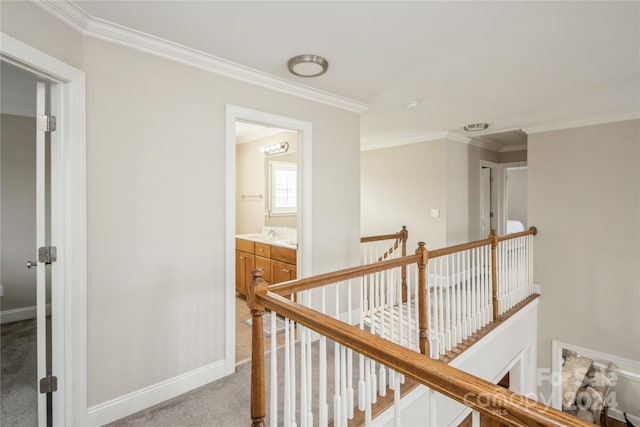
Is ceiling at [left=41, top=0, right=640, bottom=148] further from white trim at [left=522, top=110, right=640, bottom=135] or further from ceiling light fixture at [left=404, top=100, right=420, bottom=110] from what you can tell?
white trim at [left=522, top=110, right=640, bottom=135]

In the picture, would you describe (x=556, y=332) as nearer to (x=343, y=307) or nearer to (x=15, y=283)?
(x=343, y=307)

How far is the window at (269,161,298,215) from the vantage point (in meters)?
4.70

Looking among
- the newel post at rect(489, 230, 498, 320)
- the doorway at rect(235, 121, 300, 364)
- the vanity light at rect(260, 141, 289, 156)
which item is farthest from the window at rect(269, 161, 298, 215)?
the newel post at rect(489, 230, 498, 320)

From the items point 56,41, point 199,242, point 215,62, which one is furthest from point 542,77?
point 56,41

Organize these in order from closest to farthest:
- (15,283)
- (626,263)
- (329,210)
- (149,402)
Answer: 1. (149,402)
2. (329,210)
3. (15,283)
4. (626,263)

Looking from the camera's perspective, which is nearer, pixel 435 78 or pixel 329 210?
pixel 435 78

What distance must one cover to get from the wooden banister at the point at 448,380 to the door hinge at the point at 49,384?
1546 millimetres

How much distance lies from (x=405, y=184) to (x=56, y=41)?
4.59m

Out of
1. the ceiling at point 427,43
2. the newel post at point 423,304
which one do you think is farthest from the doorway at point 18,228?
the newel post at point 423,304

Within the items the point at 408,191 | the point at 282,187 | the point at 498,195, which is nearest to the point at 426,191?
the point at 408,191

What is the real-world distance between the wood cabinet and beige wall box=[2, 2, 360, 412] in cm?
111

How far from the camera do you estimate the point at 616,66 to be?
2.46 meters

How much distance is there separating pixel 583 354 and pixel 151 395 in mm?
5013

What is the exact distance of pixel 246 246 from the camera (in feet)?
14.7
